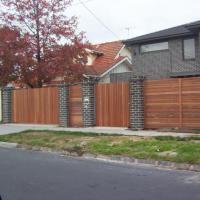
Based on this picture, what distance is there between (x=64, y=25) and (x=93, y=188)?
2196 cm

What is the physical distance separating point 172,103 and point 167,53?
12469 mm

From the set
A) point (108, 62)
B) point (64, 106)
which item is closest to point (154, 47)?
point (108, 62)

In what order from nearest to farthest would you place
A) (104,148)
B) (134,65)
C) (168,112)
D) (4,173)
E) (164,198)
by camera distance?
(164,198), (4,173), (104,148), (168,112), (134,65)

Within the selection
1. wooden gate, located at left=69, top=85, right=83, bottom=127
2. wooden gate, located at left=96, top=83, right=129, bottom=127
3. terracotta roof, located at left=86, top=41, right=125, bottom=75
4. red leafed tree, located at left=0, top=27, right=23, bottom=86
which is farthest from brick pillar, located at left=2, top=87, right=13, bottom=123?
terracotta roof, located at left=86, top=41, right=125, bottom=75

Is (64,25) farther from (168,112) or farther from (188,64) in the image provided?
(168,112)

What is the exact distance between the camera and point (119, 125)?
21922 millimetres

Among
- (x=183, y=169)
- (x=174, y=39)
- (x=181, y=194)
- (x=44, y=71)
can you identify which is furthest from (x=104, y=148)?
(x=174, y=39)

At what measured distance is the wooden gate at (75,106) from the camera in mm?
23562

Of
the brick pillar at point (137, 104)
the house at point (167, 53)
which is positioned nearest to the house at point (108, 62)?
the house at point (167, 53)

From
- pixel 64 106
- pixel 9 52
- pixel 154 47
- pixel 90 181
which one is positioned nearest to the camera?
pixel 90 181

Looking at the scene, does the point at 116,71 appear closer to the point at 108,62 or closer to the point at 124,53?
the point at 108,62

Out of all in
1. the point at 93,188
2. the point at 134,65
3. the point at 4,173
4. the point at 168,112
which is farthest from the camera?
the point at 134,65

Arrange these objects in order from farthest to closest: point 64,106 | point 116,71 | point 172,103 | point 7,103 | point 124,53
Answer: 1. point 124,53
2. point 116,71
3. point 7,103
4. point 64,106
5. point 172,103

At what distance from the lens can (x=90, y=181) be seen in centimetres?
1037
